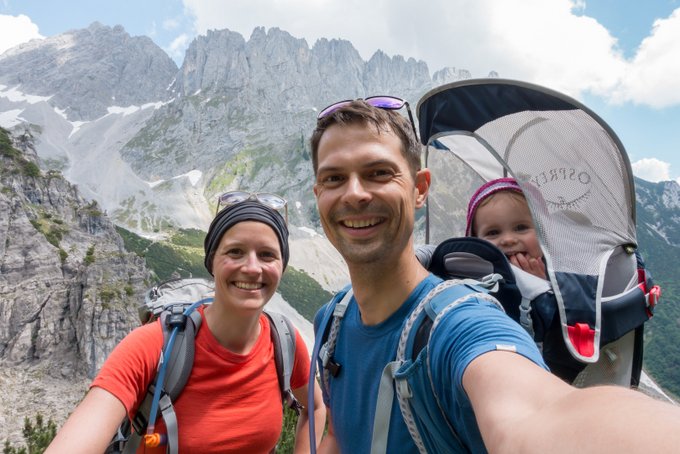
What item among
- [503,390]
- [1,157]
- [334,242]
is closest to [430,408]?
[503,390]

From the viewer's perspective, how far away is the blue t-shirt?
5.60 ft

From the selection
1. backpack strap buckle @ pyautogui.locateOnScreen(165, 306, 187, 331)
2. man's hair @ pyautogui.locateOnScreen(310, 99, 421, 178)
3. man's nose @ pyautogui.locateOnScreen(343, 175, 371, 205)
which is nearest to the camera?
man's nose @ pyautogui.locateOnScreen(343, 175, 371, 205)

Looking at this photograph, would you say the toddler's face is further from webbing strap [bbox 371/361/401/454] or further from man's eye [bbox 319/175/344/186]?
webbing strap [bbox 371/361/401/454]

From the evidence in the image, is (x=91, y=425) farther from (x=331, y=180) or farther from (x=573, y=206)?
(x=573, y=206)

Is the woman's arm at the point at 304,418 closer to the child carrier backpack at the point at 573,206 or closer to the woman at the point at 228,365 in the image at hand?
the woman at the point at 228,365

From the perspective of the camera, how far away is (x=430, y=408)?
1.88m

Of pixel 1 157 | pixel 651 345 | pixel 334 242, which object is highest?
pixel 1 157

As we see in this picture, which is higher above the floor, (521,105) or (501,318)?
(521,105)

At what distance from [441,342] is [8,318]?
10075 centimetres

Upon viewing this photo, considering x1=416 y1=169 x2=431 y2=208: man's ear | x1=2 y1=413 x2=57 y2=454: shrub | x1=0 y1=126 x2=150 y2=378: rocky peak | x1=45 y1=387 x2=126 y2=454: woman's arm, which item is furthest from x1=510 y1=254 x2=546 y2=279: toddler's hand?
x1=0 y1=126 x2=150 y2=378: rocky peak

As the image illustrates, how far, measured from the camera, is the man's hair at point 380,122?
8.49 ft

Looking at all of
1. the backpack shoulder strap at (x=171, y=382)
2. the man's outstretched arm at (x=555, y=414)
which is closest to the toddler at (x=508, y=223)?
the man's outstretched arm at (x=555, y=414)

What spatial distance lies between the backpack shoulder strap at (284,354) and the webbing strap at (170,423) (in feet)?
3.82

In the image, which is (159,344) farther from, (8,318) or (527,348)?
(8,318)
